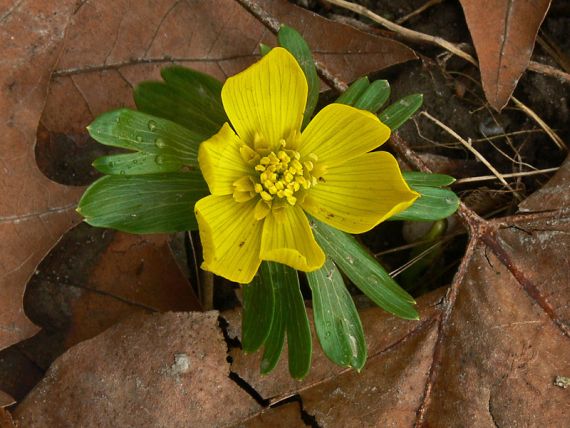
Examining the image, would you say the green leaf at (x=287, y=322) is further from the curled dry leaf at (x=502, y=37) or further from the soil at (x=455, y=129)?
the curled dry leaf at (x=502, y=37)

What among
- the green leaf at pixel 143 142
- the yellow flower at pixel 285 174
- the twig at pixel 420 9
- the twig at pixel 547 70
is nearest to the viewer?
the yellow flower at pixel 285 174

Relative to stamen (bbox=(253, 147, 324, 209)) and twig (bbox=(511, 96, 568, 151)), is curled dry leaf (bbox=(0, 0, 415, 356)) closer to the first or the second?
twig (bbox=(511, 96, 568, 151))

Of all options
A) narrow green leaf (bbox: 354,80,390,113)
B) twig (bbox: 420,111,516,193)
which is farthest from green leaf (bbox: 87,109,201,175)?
twig (bbox: 420,111,516,193)

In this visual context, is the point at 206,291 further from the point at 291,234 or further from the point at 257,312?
the point at 291,234

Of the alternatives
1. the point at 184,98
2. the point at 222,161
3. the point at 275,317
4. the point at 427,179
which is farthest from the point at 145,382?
the point at 427,179

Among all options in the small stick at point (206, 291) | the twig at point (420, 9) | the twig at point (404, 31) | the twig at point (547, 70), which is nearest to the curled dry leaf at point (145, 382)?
the small stick at point (206, 291)

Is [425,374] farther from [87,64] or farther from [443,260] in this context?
[87,64]

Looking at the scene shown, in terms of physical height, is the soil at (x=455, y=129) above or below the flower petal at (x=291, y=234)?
below
